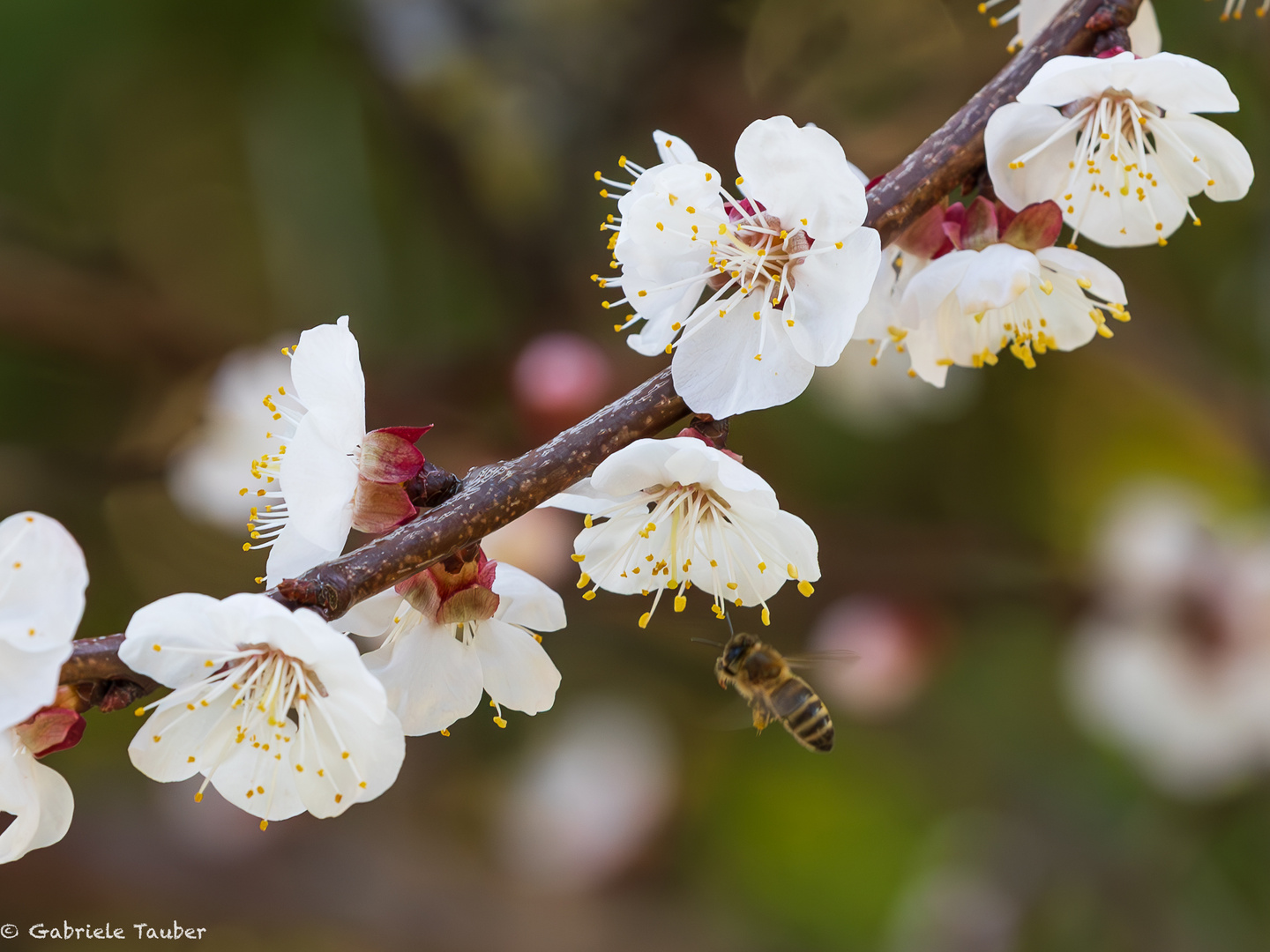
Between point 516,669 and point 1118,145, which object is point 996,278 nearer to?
point 1118,145

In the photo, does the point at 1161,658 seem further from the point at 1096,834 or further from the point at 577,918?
the point at 577,918

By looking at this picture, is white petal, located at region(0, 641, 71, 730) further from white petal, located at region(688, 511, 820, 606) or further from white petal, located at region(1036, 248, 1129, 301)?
white petal, located at region(1036, 248, 1129, 301)

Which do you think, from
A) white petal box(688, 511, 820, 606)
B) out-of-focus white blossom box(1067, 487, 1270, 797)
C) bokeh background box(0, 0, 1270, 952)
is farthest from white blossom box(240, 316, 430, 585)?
out-of-focus white blossom box(1067, 487, 1270, 797)

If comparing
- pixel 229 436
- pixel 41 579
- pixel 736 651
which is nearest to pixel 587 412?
pixel 229 436

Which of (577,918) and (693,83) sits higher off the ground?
(693,83)

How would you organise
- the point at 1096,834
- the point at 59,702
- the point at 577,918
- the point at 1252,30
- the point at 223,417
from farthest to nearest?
the point at 577,918 → the point at 1096,834 → the point at 223,417 → the point at 1252,30 → the point at 59,702

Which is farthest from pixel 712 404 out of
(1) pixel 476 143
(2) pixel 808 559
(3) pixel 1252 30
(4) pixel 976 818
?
(4) pixel 976 818

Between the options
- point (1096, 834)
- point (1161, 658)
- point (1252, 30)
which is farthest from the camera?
point (1096, 834)
